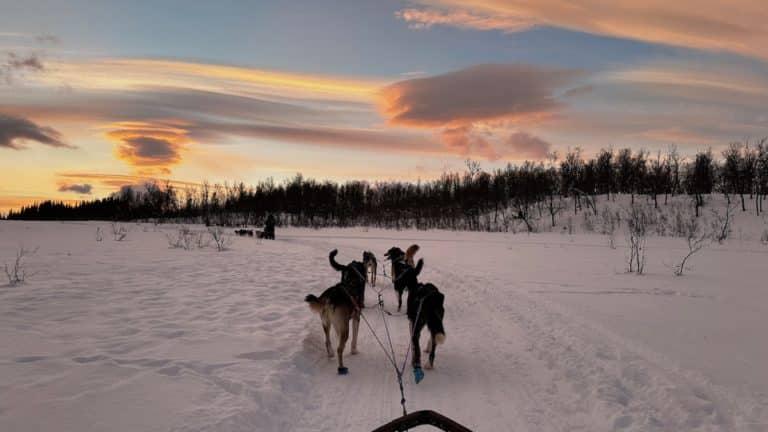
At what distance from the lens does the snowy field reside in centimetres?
380

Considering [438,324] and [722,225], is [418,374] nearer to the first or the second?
[438,324]

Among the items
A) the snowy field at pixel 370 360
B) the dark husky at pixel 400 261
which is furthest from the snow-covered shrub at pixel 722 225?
the dark husky at pixel 400 261

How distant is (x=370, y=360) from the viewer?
5605mm

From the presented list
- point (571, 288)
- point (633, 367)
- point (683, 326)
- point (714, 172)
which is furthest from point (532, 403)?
point (714, 172)

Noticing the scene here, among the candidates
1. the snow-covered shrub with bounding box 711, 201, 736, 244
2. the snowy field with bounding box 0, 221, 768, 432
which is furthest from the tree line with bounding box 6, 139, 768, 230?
the snowy field with bounding box 0, 221, 768, 432

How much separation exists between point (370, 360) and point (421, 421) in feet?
13.0

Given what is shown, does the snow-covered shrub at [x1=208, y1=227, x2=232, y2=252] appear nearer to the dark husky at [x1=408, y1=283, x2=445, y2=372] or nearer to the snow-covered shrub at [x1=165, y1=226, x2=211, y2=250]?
the snow-covered shrub at [x1=165, y1=226, x2=211, y2=250]

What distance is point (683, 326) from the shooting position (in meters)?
6.48

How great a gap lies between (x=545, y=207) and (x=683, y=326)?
2527 inches

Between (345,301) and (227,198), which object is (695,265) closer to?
(345,301)

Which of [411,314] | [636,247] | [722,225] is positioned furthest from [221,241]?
[722,225]

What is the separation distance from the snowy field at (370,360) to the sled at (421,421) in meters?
2.30

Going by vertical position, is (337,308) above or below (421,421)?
below

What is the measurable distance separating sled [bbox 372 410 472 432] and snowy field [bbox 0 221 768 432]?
7.53ft
